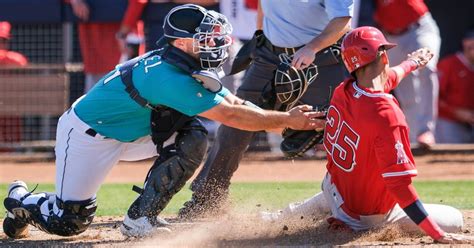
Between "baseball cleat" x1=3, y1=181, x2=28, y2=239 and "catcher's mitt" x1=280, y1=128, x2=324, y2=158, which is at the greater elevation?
"catcher's mitt" x1=280, y1=128, x2=324, y2=158

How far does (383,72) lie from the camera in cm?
513

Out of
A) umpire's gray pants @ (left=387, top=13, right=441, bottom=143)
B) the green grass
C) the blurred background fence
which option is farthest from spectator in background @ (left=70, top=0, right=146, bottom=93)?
umpire's gray pants @ (left=387, top=13, right=441, bottom=143)

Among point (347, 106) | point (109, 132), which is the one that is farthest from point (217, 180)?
point (347, 106)

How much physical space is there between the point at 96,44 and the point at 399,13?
10.9ft

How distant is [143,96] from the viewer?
17.2 feet

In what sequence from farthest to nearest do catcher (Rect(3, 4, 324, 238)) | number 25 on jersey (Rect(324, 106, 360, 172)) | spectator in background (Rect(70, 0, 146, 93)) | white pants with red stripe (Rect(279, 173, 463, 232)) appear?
spectator in background (Rect(70, 0, 146, 93)) → white pants with red stripe (Rect(279, 173, 463, 232)) → catcher (Rect(3, 4, 324, 238)) → number 25 on jersey (Rect(324, 106, 360, 172))

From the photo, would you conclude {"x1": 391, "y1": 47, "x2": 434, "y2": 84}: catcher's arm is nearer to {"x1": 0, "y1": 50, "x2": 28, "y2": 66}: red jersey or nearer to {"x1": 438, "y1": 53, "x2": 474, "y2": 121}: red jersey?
{"x1": 438, "y1": 53, "x2": 474, "y2": 121}: red jersey

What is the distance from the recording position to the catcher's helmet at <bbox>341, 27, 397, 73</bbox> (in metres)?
4.96

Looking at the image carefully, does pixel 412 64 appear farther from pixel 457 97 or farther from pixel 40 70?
pixel 40 70

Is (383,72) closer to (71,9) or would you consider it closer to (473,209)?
(473,209)

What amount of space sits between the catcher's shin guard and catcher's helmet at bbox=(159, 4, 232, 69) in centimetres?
47

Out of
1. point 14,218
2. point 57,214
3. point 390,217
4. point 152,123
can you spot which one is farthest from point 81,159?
point 390,217

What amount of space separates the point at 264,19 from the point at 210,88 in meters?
1.45

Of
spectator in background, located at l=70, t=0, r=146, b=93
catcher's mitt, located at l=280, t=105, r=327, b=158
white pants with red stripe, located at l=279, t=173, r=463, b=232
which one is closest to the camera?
white pants with red stripe, located at l=279, t=173, r=463, b=232
